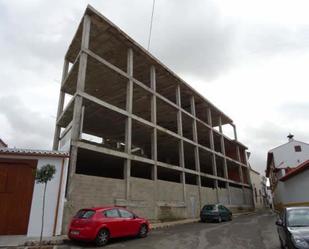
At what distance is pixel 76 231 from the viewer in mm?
10531

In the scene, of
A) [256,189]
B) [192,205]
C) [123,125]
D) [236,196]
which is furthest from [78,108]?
[256,189]

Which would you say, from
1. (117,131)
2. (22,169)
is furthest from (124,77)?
(22,169)

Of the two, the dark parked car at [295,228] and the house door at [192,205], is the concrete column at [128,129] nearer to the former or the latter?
the house door at [192,205]

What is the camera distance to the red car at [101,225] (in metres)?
10.3

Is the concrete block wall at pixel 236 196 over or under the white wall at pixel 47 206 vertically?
over

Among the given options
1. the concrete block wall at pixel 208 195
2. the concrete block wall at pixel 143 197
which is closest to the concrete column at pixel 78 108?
the concrete block wall at pixel 143 197

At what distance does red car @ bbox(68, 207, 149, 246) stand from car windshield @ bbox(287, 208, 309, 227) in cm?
662

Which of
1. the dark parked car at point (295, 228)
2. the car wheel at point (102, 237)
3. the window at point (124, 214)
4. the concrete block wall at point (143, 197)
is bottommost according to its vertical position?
the car wheel at point (102, 237)

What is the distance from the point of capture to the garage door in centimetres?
1224

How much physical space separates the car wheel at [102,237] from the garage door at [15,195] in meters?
4.20

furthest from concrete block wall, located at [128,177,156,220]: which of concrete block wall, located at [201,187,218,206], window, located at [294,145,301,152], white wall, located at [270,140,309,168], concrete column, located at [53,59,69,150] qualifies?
window, located at [294,145,301,152]

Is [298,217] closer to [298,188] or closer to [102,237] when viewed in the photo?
[102,237]

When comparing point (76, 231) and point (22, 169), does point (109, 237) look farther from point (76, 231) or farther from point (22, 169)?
point (22, 169)

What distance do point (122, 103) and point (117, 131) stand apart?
3698 millimetres
